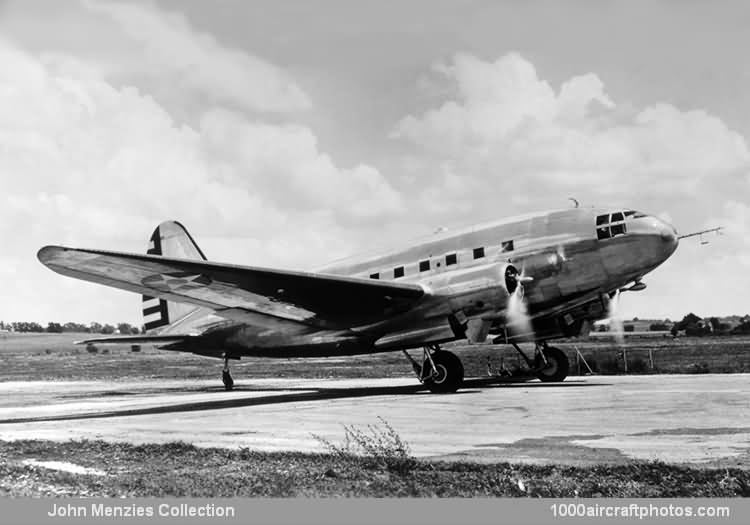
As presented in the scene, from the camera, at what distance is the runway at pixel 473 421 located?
8.47 m

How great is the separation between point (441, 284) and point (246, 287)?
479cm

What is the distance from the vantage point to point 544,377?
72.7 feet

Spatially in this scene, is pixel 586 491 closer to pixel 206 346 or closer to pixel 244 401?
pixel 244 401

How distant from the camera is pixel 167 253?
24.3 metres

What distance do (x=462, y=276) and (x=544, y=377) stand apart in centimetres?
646

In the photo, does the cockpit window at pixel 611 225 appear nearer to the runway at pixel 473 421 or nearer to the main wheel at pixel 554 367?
the runway at pixel 473 421

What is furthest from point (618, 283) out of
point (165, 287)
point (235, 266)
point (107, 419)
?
point (107, 419)

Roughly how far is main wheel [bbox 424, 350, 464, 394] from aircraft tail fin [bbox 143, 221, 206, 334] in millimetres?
Answer: 9916

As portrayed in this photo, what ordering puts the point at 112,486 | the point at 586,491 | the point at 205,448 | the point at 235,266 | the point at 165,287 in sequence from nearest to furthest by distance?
the point at 586,491 < the point at 112,486 < the point at 205,448 < the point at 235,266 < the point at 165,287

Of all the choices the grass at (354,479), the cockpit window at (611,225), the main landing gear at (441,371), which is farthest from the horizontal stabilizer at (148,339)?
the grass at (354,479)

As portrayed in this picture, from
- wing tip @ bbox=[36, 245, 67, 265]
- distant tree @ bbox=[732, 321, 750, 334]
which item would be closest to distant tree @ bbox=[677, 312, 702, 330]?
distant tree @ bbox=[732, 321, 750, 334]

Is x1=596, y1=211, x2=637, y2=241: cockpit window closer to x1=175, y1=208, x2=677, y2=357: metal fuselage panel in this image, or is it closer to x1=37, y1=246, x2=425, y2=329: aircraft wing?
x1=175, y1=208, x2=677, y2=357: metal fuselage panel

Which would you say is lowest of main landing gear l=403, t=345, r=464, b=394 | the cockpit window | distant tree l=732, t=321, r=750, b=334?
distant tree l=732, t=321, r=750, b=334

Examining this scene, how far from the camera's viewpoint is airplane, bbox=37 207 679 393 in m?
16.8
